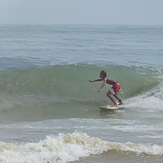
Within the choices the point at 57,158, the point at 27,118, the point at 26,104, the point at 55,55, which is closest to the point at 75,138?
the point at 57,158

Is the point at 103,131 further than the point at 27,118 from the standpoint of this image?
No

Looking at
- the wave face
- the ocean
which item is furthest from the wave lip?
the wave face

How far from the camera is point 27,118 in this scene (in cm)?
991

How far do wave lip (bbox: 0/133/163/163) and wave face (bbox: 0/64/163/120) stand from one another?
413cm

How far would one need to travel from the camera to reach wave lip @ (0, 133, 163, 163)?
5.24 m

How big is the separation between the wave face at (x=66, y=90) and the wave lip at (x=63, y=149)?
4132 mm

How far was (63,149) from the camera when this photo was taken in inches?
222

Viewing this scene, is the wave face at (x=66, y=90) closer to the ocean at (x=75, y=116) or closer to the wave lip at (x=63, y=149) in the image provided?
the ocean at (x=75, y=116)

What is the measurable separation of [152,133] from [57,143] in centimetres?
242

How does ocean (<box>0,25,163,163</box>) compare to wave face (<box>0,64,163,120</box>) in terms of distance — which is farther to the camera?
wave face (<box>0,64,163,120</box>)

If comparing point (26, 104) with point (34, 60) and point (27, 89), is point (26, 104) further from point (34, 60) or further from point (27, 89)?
point (34, 60)

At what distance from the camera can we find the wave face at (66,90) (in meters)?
11.3

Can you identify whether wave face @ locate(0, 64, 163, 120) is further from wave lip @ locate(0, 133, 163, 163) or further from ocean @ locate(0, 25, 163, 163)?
wave lip @ locate(0, 133, 163, 163)

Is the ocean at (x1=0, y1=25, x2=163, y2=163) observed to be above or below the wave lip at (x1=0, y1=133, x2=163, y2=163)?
below
